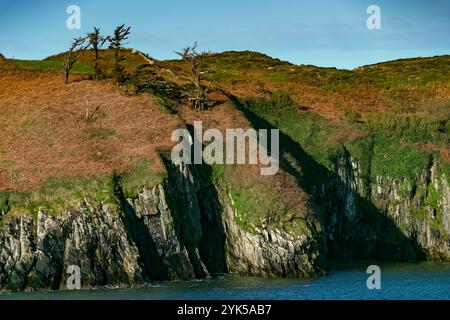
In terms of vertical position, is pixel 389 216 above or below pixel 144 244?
above

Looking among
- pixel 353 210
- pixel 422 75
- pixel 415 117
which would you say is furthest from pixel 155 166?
pixel 422 75

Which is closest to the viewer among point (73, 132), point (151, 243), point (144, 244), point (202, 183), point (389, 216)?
point (144, 244)

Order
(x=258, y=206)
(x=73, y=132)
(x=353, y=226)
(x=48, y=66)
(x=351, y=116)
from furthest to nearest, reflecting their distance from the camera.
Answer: (x=48, y=66)
(x=351, y=116)
(x=353, y=226)
(x=73, y=132)
(x=258, y=206)

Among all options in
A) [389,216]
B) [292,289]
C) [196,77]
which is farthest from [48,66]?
[292,289]

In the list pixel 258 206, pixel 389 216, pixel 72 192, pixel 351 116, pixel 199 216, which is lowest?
pixel 389 216

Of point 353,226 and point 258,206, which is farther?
point 353,226

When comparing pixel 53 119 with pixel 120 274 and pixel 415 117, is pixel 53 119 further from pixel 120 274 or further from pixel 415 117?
pixel 415 117

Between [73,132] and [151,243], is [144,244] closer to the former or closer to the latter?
[151,243]
